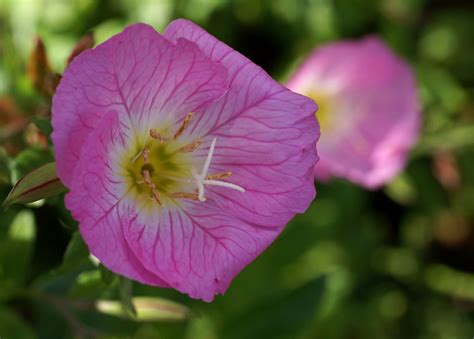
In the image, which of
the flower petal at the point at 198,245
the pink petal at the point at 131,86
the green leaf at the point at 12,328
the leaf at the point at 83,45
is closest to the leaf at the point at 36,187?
the pink petal at the point at 131,86

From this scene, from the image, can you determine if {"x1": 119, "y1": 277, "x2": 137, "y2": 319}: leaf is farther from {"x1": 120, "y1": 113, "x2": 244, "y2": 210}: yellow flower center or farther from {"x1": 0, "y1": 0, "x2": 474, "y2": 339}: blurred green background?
{"x1": 0, "y1": 0, "x2": 474, "y2": 339}: blurred green background

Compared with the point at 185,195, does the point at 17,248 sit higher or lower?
lower

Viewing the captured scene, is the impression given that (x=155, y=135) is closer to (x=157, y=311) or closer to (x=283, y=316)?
(x=157, y=311)

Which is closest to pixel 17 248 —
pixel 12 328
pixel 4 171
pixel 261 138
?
pixel 12 328

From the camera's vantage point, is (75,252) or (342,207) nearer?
(75,252)

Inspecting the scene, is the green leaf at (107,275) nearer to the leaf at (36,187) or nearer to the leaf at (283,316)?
the leaf at (36,187)

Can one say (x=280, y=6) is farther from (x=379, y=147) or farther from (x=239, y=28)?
(x=379, y=147)

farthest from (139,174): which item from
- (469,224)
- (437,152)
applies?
(469,224)
